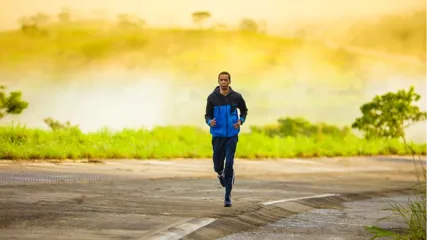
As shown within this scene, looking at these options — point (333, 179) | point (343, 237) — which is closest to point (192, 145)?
point (333, 179)

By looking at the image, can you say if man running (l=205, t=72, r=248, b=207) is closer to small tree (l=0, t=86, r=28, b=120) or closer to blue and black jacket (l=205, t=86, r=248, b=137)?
blue and black jacket (l=205, t=86, r=248, b=137)

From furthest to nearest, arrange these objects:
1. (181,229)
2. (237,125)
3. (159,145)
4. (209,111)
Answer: (159,145) → (209,111) → (237,125) → (181,229)

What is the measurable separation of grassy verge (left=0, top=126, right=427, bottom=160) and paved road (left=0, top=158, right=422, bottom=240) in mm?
1285

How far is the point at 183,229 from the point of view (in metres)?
12.5

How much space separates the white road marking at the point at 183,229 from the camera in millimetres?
11759

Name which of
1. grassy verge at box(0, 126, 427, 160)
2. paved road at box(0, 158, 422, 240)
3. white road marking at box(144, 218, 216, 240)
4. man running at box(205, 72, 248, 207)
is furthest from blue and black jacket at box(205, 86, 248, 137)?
grassy verge at box(0, 126, 427, 160)

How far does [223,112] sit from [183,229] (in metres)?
3.18

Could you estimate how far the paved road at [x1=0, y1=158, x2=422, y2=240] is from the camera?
40.8 feet

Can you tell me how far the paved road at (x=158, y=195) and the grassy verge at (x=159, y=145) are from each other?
1.29 metres

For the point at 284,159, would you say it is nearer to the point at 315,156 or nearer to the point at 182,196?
the point at 315,156

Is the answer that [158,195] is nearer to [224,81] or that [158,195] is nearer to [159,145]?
[224,81]

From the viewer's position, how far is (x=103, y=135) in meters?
31.6

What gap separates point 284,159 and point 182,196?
1608cm

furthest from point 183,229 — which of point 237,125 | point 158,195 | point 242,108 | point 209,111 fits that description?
point 158,195
